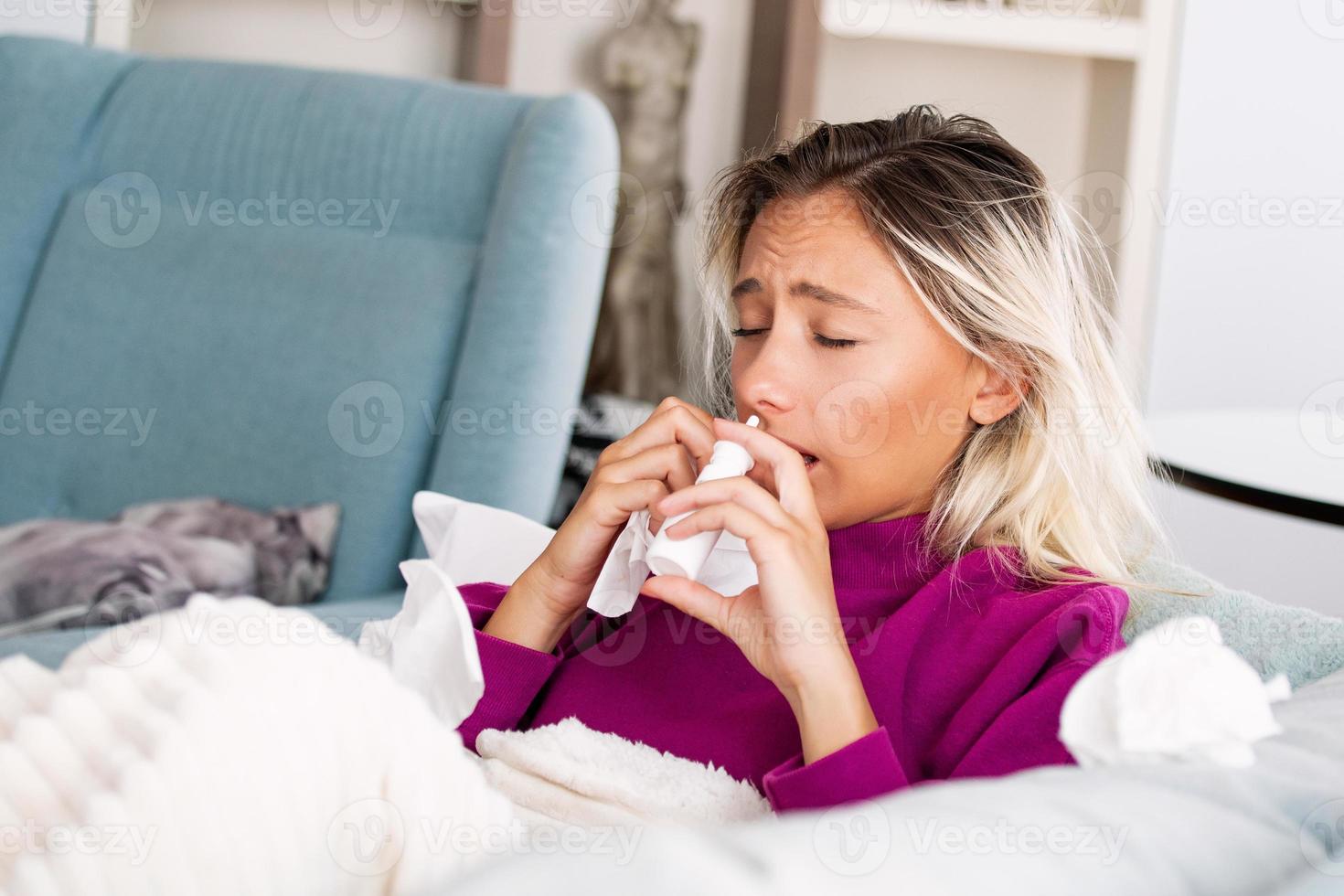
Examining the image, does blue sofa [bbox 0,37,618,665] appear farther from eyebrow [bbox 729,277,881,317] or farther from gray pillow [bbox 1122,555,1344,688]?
gray pillow [bbox 1122,555,1344,688]

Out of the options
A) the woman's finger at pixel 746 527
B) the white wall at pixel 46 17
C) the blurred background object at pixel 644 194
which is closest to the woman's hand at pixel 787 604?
the woman's finger at pixel 746 527

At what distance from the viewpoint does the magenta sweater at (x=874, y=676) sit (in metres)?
0.84

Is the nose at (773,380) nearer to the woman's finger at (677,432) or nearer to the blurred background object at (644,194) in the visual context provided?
the woman's finger at (677,432)

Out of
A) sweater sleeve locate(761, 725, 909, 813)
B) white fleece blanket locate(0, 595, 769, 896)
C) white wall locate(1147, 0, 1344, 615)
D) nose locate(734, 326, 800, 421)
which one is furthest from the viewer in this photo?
white wall locate(1147, 0, 1344, 615)

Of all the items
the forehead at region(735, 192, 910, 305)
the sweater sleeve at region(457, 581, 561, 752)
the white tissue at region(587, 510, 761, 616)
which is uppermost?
the forehead at region(735, 192, 910, 305)

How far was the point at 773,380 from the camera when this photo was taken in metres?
1.00

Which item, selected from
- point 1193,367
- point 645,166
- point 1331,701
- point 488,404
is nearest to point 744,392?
point 1331,701

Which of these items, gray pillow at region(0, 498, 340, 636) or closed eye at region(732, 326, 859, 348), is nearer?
closed eye at region(732, 326, 859, 348)

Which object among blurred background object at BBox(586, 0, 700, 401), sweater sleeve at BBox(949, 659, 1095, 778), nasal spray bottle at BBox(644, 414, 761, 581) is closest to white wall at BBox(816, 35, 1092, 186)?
blurred background object at BBox(586, 0, 700, 401)

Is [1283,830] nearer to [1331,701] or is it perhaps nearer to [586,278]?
[1331,701]

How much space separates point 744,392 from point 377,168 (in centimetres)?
86

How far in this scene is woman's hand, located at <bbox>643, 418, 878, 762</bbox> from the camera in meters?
0.84

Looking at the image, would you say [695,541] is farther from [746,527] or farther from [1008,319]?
[1008,319]

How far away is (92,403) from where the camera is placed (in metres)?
1.66
